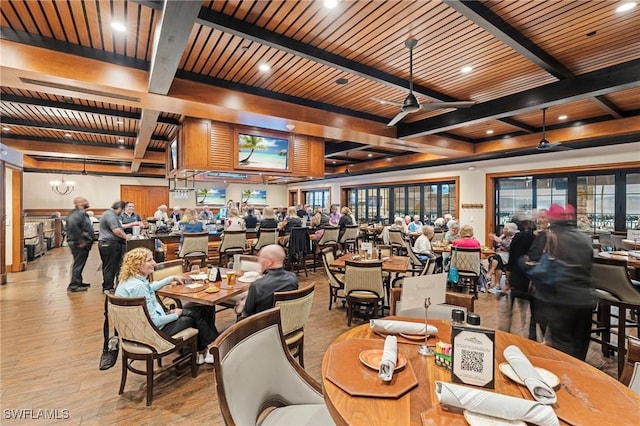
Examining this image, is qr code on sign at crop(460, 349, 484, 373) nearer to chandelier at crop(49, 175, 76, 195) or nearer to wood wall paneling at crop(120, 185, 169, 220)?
wood wall paneling at crop(120, 185, 169, 220)

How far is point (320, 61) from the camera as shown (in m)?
3.41

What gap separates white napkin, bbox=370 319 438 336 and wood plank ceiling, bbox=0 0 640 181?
8.23 feet

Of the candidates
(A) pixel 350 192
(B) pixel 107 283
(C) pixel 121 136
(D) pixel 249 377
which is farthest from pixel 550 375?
(A) pixel 350 192

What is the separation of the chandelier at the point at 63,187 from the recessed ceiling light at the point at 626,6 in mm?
15900

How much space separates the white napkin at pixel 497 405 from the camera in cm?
100

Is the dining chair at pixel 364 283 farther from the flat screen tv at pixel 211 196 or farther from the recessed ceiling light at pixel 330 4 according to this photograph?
the flat screen tv at pixel 211 196

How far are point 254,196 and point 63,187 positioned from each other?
25.6 ft

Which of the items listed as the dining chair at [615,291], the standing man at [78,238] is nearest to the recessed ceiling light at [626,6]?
the dining chair at [615,291]

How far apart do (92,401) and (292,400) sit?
6.51 feet

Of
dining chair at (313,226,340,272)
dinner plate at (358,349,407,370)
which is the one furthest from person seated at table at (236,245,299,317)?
dining chair at (313,226,340,272)

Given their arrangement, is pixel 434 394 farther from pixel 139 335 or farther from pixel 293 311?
pixel 139 335

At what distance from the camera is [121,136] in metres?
7.57

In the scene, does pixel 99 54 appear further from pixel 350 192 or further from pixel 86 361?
pixel 350 192

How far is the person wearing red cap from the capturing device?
245 centimetres
